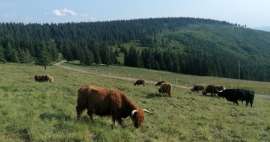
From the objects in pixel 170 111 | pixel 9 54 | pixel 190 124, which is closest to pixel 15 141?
pixel 190 124

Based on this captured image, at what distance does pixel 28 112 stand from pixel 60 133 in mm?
3633

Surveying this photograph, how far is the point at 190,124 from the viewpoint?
19.5 meters

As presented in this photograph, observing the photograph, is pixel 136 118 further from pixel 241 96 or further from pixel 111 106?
pixel 241 96

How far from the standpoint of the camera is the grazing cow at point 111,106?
16.7 metres

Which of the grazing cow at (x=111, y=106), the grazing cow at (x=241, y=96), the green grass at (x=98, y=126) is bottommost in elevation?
Answer: the grazing cow at (x=241, y=96)

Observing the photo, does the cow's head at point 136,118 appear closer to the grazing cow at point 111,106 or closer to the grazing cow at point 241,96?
the grazing cow at point 111,106

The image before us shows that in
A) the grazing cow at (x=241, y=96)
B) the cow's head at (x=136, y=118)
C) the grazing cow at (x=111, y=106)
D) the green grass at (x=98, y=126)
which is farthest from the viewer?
the grazing cow at (x=241, y=96)

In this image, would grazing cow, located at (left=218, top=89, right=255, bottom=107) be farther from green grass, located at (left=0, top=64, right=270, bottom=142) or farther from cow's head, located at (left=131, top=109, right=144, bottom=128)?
cow's head, located at (left=131, top=109, right=144, bottom=128)

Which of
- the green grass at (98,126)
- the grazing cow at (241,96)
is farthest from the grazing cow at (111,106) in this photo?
the grazing cow at (241,96)

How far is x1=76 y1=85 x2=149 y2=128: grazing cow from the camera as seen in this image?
16734 millimetres

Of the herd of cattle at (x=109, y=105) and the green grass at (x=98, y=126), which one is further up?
the herd of cattle at (x=109, y=105)

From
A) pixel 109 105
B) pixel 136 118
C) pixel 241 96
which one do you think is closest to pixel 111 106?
pixel 109 105

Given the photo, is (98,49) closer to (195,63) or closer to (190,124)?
(195,63)

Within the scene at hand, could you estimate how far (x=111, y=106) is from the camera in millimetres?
16844
